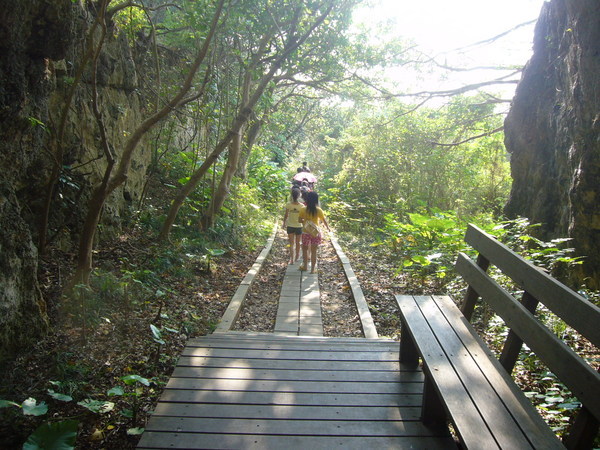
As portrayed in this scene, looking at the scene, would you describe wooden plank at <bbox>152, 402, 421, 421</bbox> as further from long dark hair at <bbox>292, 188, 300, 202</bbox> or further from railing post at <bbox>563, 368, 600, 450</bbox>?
long dark hair at <bbox>292, 188, 300, 202</bbox>

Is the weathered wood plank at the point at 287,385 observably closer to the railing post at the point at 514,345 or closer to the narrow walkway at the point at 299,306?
the railing post at the point at 514,345

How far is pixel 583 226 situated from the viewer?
5895 mm

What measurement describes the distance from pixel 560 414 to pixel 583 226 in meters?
3.74

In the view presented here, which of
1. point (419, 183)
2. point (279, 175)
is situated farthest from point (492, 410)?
point (279, 175)

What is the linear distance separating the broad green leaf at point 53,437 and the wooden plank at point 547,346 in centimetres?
254

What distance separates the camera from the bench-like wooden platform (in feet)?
6.17

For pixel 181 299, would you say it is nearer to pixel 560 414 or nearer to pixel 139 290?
pixel 139 290

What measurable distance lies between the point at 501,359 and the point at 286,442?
143cm

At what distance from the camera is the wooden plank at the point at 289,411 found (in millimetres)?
2676

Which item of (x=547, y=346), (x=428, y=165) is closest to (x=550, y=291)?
(x=547, y=346)

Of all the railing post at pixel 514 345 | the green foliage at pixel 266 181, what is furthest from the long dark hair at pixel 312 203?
the green foliage at pixel 266 181

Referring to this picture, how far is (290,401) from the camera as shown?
2859 millimetres

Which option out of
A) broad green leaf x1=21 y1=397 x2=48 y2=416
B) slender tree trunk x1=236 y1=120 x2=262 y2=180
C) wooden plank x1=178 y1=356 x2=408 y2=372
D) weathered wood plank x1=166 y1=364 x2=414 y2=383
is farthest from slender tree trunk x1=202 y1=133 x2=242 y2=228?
broad green leaf x1=21 y1=397 x2=48 y2=416

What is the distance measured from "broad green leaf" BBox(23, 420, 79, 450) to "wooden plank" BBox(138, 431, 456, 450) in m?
0.38
